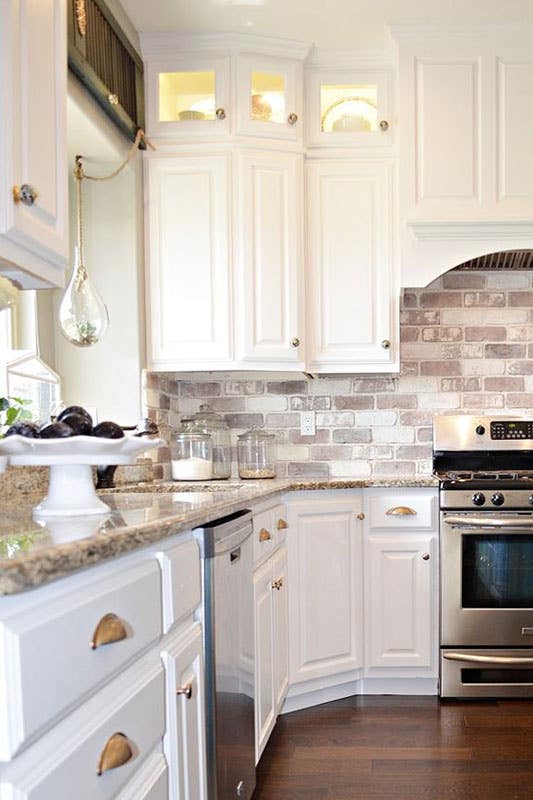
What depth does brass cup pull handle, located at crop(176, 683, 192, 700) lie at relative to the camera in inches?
56.6

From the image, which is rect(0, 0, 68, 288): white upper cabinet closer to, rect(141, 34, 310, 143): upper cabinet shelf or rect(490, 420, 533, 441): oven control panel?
rect(141, 34, 310, 143): upper cabinet shelf

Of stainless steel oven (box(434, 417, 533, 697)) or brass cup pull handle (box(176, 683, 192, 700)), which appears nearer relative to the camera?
brass cup pull handle (box(176, 683, 192, 700))

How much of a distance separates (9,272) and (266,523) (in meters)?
1.19

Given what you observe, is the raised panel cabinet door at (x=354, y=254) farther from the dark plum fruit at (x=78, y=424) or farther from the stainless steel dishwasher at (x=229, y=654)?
the dark plum fruit at (x=78, y=424)

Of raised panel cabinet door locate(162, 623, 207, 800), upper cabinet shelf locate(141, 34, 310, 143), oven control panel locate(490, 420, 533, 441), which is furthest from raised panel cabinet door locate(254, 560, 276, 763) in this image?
upper cabinet shelf locate(141, 34, 310, 143)

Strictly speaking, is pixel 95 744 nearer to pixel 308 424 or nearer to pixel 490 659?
pixel 490 659

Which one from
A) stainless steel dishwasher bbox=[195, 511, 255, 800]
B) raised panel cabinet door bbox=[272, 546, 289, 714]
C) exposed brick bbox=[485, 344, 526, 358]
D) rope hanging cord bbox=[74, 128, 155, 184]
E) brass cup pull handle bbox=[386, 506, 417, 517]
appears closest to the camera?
stainless steel dishwasher bbox=[195, 511, 255, 800]

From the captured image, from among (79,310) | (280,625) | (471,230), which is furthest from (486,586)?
(79,310)

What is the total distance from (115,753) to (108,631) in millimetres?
162

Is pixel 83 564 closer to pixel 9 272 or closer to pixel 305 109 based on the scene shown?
pixel 9 272

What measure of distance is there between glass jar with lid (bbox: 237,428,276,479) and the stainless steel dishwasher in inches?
49.9

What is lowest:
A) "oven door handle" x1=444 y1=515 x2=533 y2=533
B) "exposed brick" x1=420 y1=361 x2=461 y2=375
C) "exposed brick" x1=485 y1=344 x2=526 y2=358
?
"oven door handle" x1=444 y1=515 x2=533 y2=533

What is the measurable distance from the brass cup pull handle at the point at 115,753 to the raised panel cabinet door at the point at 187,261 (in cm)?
215

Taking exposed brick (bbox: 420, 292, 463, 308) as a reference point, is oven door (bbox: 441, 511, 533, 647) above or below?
below
